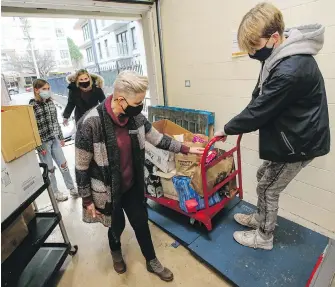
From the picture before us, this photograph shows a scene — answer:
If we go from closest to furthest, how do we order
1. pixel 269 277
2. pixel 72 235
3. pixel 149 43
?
1. pixel 269 277
2. pixel 72 235
3. pixel 149 43

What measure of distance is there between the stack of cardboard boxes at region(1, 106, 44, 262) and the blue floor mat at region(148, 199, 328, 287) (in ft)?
4.03

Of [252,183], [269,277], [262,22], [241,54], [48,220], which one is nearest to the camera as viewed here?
[262,22]

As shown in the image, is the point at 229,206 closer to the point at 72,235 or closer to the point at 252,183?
the point at 252,183

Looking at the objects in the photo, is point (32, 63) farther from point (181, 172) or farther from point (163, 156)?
point (181, 172)

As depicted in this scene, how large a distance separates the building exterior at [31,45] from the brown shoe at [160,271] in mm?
2800

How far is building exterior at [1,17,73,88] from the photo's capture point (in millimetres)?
3387

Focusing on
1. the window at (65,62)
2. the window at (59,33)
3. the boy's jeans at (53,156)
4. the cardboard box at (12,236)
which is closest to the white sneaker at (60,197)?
the boy's jeans at (53,156)

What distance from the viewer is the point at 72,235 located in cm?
234

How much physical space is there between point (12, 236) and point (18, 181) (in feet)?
1.46

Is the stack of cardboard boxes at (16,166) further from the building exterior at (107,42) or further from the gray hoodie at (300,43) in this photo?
the building exterior at (107,42)

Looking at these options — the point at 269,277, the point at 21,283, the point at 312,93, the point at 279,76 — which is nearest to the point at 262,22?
the point at 279,76

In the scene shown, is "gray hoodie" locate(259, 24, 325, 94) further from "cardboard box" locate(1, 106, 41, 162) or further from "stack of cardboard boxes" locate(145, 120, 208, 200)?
"cardboard box" locate(1, 106, 41, 162)

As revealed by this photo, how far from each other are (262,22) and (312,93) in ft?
1.58

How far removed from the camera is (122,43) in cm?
655
